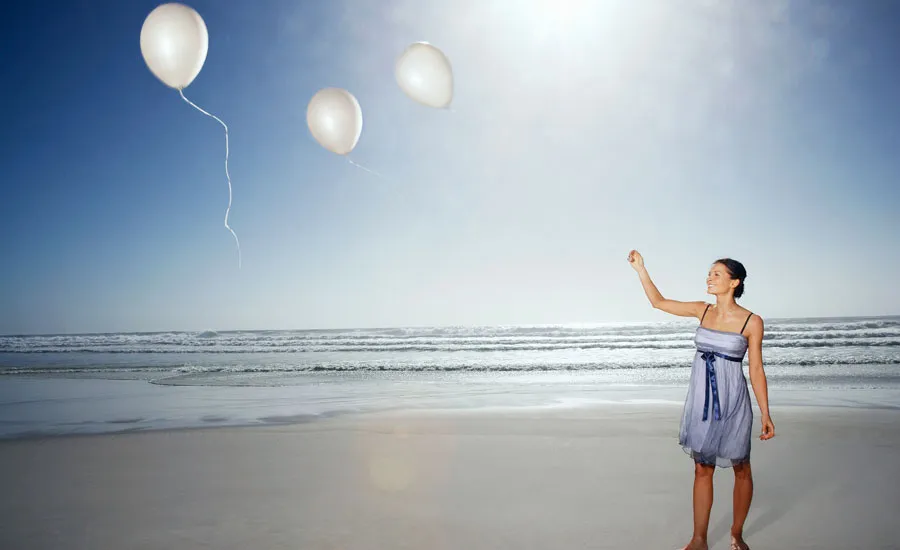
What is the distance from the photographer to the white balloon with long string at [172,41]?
22.1 ft

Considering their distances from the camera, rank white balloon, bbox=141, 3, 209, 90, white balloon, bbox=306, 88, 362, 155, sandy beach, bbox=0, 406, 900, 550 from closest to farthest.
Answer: sandy beach, bbox=0, 406, 900, 550 → white balloon, bbox=141, 3, 209, 90 → white balloon, bbox=306, 88, 362, 155

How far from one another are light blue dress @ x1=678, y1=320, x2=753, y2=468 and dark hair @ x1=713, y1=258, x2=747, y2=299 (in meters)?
0.27

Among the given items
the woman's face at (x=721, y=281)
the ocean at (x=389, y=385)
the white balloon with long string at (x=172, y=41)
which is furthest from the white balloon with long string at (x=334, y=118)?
the woman's face at (x=721, y=281)

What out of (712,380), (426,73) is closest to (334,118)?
(426,73)

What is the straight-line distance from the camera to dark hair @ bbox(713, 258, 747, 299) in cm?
319

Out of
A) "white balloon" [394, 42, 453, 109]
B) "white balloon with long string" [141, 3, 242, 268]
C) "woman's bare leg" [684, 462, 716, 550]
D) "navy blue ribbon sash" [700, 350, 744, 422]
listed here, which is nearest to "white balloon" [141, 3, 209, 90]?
"white balloon with long string" [141, 3, 242, 268]

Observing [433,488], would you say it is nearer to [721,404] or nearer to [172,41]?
[721,404]

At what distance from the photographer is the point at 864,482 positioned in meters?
4.71

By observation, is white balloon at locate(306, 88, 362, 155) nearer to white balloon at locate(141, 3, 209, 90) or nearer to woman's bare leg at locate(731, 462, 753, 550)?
white balloon at locate(141, 3, 209, 90)

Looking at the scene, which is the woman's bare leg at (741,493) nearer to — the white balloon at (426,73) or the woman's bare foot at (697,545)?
the woman's bare foot at (697,545)

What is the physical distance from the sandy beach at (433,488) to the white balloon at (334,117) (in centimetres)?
405

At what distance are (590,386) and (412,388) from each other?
3.56m

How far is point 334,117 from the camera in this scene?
7879mm

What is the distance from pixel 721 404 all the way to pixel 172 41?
7.04 m
